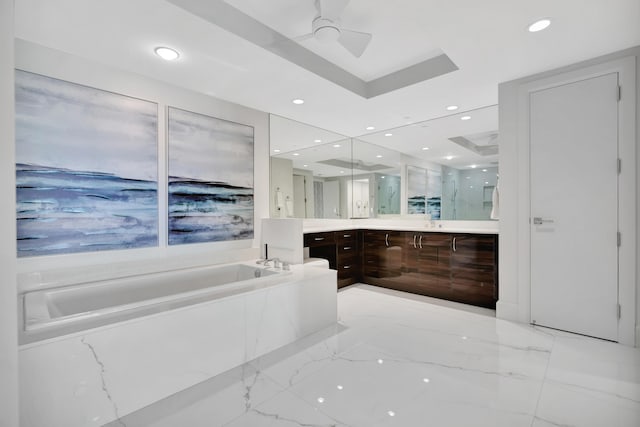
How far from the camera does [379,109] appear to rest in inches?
141

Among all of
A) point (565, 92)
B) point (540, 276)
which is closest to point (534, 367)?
point (540, 276)

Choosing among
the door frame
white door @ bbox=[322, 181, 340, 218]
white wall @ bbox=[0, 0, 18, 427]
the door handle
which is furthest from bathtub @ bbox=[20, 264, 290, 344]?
the door handle

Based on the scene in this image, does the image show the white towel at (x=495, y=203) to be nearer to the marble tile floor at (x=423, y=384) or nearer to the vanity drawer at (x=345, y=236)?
the marble tile floor at (x=423, y=384)

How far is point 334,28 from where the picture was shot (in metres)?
2.00

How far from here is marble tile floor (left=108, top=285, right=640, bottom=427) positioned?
158cm

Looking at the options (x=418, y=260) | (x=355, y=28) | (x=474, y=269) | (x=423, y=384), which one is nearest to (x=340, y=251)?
(x=418, y=260)

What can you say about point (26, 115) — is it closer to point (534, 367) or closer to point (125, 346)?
point (125, 346)

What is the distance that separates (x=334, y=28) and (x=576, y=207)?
245cm

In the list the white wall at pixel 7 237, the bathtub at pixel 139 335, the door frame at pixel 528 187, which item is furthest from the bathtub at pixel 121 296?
the door frame at pixel 528 187

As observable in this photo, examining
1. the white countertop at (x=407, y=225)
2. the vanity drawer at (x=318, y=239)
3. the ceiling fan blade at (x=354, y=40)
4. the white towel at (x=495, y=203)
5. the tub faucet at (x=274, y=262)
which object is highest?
the ceiling fan blade at (x=354, y=40)

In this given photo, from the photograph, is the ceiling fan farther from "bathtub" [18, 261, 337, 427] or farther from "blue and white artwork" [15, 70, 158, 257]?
"bathtub" [18, 261, 337, 427]

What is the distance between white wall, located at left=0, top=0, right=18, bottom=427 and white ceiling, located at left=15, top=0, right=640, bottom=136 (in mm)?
862

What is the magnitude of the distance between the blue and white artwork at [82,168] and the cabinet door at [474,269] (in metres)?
3.16

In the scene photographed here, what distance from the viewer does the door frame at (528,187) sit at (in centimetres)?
235
